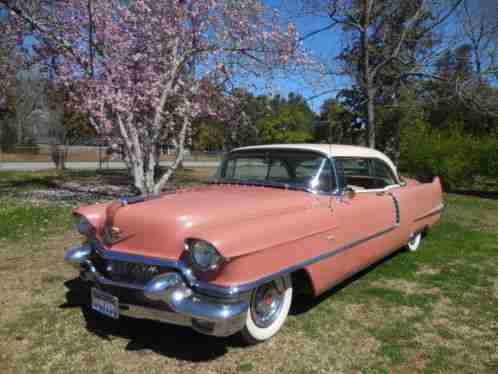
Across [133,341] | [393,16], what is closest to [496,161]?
[393,16]

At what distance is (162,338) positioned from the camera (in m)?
3.22

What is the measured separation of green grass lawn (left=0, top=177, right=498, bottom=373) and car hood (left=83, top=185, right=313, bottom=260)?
30.5 inches

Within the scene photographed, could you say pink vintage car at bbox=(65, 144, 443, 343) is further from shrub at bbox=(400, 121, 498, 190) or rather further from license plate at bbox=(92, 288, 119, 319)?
shrub at bbox=(400, 121, 498, 190)

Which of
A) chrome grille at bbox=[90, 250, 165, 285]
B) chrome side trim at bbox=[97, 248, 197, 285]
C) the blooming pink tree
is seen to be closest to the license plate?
chrome grille at bbox=[90, 250, 165, 285]

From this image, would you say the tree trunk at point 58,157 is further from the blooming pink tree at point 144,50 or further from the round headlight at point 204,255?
the round headlight at point 204,255

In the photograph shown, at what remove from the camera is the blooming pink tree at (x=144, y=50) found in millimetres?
8508

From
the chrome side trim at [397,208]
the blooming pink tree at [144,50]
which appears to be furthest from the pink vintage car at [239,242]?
the blooming pink tree at [144,50]

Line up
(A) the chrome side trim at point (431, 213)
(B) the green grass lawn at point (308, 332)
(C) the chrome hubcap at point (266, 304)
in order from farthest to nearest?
(A) the chrome side trim at point (431, 213), (C) the chrome hubcap at point (266, 304), (B) the green grass lawn at point (308, 332)

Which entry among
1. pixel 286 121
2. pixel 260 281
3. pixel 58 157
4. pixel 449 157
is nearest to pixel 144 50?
pixel 260 281

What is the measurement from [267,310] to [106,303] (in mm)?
1218

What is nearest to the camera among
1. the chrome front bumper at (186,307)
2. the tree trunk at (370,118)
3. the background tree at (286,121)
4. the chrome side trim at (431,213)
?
the chrome front bumper at (186,307)

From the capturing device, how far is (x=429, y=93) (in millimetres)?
12047

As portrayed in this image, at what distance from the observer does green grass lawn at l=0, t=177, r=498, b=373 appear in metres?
2.88

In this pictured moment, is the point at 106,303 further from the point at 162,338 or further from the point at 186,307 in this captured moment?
the point at 186,307
